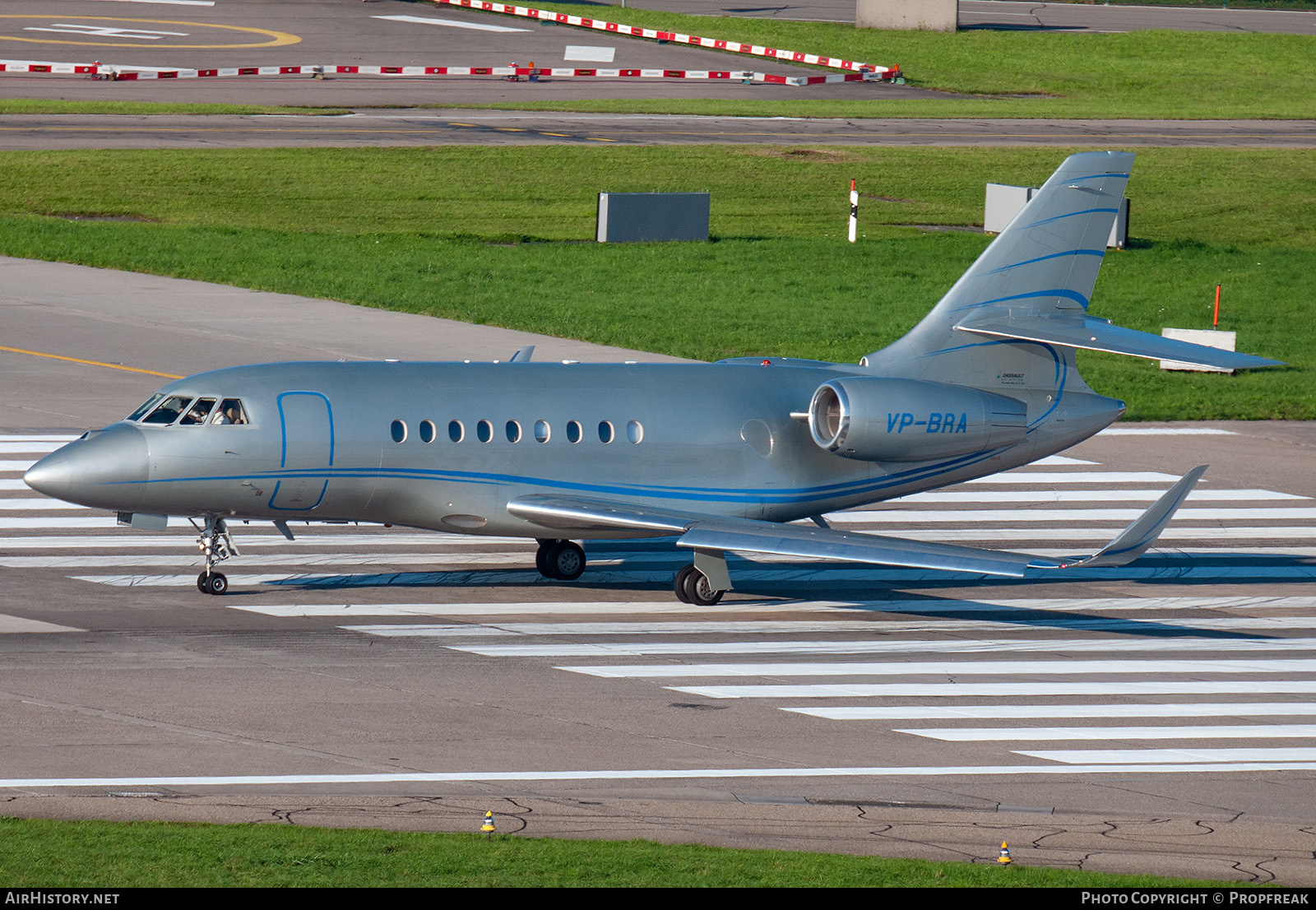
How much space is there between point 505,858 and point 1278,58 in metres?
84.4

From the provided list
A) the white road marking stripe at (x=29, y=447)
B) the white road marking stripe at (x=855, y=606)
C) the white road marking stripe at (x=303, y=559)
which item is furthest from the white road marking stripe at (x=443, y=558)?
the white road marking stripe at (x=29, y=447)

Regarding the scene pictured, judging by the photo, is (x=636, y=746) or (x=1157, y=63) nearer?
(x=636, y=746)

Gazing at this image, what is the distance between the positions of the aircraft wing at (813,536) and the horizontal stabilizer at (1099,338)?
2.30 meters

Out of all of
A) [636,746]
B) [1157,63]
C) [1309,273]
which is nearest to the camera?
[636,746]

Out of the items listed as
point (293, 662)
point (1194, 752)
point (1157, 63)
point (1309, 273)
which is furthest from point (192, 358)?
point (1157, 63)

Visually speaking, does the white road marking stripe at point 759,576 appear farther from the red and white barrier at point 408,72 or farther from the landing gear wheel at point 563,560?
the red and white barrier at point 408,72

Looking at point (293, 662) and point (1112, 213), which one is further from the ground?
point (1112, 213)

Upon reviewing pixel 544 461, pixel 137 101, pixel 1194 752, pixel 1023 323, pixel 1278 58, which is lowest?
pixel 1194 752

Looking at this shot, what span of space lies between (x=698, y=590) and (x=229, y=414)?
6.42 m

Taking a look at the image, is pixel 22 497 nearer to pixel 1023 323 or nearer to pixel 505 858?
pixel 1023 323

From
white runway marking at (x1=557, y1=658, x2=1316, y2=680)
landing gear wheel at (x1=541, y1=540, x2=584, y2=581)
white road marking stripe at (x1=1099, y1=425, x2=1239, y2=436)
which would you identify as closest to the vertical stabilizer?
landing gear wheel at (x1=541, y1=540, x2=584, y2=581)

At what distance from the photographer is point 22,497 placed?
28.8m

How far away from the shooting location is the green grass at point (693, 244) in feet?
137

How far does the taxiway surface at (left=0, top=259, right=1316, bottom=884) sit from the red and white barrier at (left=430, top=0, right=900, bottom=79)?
2163 inches
